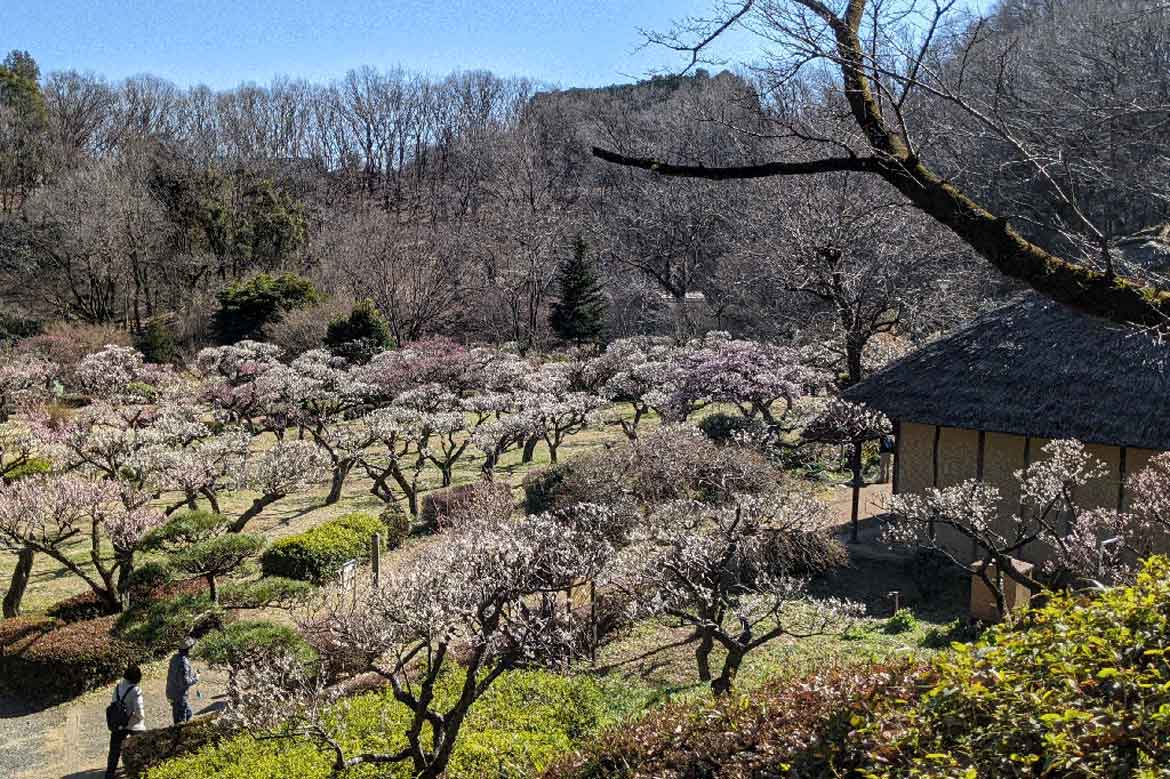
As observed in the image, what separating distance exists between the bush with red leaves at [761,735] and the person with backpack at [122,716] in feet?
20.1

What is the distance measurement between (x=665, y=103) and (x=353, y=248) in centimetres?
3135

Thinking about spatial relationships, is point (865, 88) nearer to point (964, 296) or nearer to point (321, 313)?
point (964, 296)

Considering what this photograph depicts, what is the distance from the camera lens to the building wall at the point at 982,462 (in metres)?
12.5

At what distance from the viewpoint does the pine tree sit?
3528 centimetres

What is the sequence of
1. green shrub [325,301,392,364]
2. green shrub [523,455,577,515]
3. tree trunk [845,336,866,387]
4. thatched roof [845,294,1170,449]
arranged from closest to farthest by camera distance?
thatched roof [845,294,1170,449] → green shrub [523,455,577,515] → tree trunk [845,336,866,387] → green shrub [325,301,392,364]

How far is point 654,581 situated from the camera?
949 cm

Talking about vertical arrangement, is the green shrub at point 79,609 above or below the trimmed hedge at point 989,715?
below

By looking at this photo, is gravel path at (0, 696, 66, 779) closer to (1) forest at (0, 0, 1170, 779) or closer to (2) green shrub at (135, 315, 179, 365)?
(1) forest at (0, 0, 1170, 779)

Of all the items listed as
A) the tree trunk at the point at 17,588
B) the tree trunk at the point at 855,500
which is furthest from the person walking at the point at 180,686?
the tree trunk at the point at 855,500

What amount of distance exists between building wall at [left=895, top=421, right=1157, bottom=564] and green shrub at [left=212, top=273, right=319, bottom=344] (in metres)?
26.0

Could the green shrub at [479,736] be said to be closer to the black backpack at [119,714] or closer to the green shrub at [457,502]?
the black backpack at [119,714]

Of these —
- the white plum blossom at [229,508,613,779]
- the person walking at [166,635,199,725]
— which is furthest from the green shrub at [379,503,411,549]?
the white plum blossom at [229,508,613,779]

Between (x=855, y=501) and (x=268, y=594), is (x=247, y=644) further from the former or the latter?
(x=855, y=501)

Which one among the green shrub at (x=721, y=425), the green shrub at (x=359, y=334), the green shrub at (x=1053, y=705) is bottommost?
the green shrub at (x=721, y=425)
